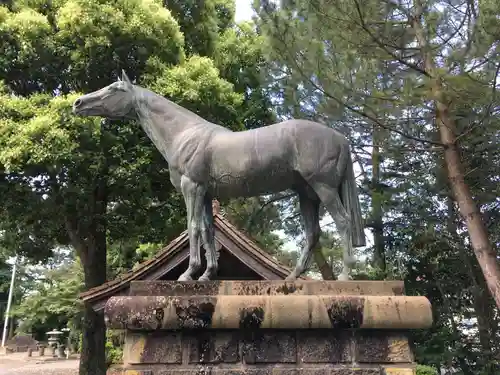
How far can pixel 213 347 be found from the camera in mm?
3357

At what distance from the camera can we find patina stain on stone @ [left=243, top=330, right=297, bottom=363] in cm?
334

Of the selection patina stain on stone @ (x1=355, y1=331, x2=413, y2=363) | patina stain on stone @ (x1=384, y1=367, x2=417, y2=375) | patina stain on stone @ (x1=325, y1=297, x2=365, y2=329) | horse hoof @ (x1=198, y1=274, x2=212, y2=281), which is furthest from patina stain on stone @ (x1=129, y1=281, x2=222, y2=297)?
patina stain on stone @ (x1=384, y1=367, x2=417, y2=375)

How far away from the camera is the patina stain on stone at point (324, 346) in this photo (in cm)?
335

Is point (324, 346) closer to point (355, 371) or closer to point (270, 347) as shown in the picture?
point (355, 371)

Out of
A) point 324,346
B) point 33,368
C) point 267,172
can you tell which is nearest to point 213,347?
point 324,346

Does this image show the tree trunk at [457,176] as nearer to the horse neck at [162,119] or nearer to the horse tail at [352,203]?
the horse tail at [352,203]

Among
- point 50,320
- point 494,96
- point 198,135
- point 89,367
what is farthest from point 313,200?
point 50,320

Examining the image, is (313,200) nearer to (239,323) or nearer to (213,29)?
(239,323)

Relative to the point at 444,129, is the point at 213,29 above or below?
above

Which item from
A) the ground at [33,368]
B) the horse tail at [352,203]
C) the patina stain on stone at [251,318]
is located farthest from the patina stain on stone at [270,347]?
the ground at [33,368]

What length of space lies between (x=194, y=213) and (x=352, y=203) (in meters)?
1.34

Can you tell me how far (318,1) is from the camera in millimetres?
8297

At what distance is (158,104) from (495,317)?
12.0 metres

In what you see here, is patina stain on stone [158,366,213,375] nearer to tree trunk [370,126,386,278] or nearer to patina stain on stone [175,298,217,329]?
patina stain on stone [175,298,217,329]
